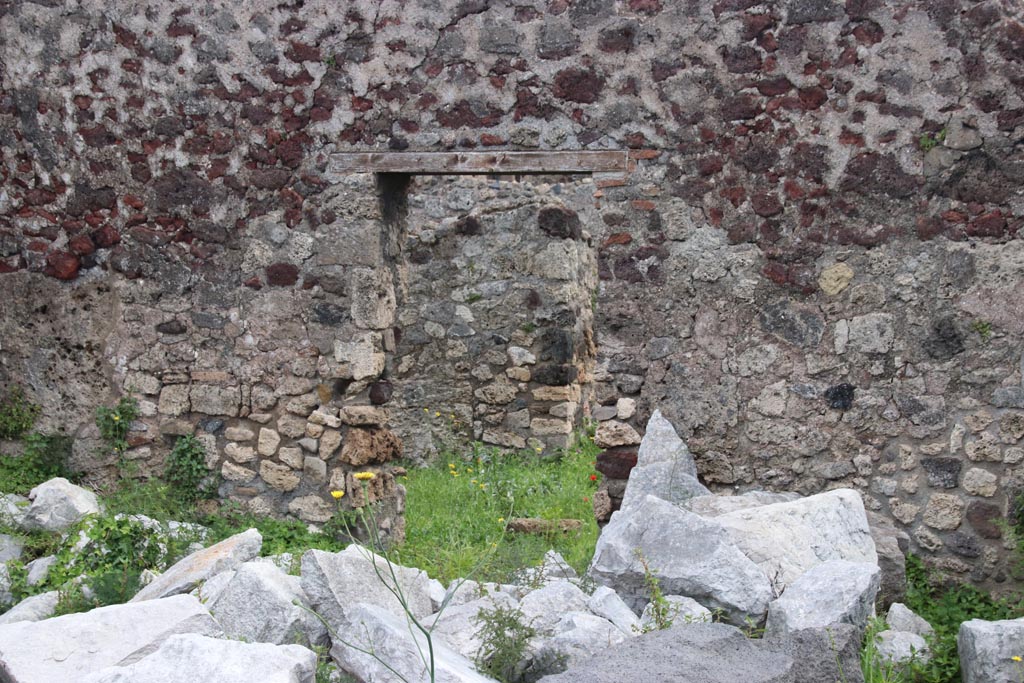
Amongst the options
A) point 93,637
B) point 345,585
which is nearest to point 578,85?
point 345,585

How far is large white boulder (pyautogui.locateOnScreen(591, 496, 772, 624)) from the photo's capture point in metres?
4.04

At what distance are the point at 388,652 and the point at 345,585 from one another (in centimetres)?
55

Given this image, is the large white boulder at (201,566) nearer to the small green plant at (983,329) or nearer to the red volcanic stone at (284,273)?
the red volcanic stone at (284,273)

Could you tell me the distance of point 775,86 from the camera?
5.11 meters

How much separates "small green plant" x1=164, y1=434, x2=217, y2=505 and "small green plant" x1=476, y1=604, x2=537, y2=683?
9.07 feet

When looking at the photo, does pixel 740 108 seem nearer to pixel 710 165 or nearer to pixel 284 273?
pixel 710 165

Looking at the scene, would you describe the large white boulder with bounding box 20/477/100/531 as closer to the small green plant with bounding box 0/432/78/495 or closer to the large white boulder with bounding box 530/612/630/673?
the small green plant with bounding box 0/432/78/495

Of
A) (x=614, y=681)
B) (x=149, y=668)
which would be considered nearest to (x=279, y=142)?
(x=149, y=668)

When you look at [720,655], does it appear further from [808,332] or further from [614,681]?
[808,332]

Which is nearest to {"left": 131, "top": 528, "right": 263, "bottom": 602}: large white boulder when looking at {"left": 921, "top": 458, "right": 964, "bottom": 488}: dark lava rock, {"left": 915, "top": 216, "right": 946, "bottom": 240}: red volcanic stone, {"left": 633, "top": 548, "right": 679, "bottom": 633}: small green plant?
{"left": 633, "top": 548, "right": 679, "bottom": 633}: small green plant

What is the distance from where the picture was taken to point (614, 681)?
Answer: 9.96ft

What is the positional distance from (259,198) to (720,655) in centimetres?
366

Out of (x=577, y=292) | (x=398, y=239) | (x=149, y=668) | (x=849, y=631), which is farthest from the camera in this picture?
(x=577, y=292)

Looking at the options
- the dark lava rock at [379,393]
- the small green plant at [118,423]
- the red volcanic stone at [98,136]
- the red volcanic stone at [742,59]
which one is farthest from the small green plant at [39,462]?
the red volcanic stone at [742,59]
